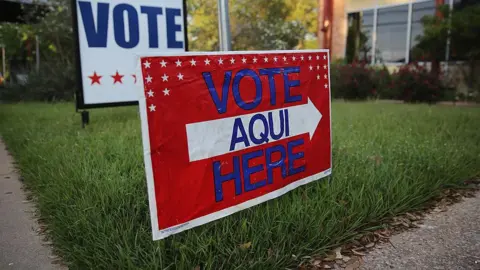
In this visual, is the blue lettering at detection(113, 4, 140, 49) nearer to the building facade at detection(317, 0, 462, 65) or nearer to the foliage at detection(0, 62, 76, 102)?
the foliage at detection(0, 62, 76, 102)

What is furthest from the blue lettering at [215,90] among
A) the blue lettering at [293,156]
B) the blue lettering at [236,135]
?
the blue lettering at [293,156]

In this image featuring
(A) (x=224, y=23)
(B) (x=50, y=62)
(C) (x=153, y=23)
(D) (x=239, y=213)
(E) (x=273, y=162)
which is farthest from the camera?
(B) (x=50, y=62)

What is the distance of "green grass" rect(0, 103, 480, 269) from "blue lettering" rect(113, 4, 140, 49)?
4.68 feet

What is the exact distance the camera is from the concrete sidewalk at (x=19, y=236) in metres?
2.52

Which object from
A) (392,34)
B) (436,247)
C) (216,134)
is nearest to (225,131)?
(216,134)

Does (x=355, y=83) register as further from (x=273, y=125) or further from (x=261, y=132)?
(x=261, y=132)

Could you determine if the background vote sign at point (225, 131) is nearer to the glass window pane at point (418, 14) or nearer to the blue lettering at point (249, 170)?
the blue lettering at point (249, 170)

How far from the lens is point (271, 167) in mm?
2959

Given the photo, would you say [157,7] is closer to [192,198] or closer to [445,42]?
[192,198]

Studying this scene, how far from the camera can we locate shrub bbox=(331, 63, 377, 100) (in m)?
12.8

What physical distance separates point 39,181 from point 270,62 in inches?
96.0

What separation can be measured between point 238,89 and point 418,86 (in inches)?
397

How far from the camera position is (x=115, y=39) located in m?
5.95

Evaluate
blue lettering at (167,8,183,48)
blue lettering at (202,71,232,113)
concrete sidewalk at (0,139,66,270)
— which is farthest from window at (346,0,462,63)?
concrete sidewalk at (0,139,66,270)
